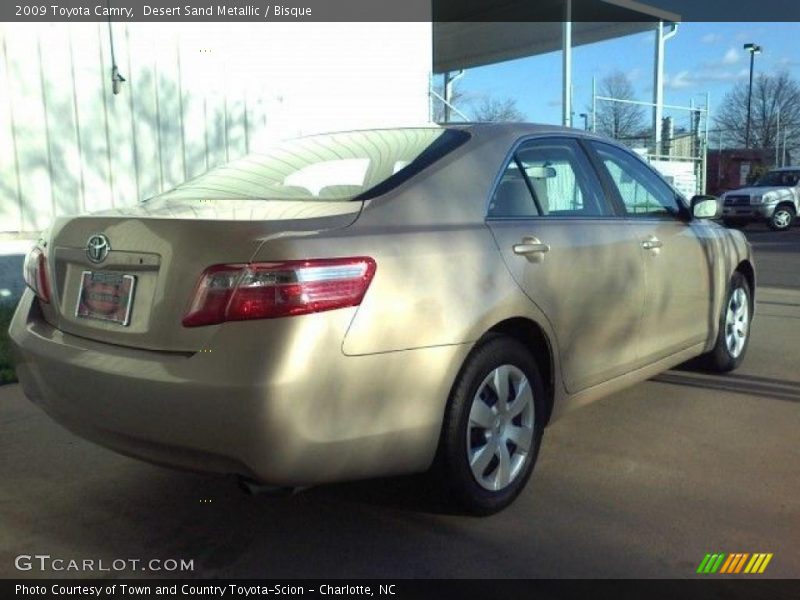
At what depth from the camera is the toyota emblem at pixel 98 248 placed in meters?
2.81

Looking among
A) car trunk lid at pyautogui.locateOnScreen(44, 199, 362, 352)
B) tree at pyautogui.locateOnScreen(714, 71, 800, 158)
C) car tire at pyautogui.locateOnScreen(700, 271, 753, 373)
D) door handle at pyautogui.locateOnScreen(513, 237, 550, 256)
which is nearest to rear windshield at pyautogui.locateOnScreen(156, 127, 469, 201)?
car trunk lid at pyautogui.locateOnScreen(44, 199, 362, 352)

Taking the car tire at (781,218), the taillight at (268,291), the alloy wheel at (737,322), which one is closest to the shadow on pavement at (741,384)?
the alloy wheel at (737,322)

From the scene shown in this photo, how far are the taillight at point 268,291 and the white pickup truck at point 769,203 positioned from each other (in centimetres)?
1945

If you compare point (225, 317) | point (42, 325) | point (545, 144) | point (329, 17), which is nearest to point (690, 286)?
point (545, 144)

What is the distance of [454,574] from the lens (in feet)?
9.03

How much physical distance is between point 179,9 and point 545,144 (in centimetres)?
594

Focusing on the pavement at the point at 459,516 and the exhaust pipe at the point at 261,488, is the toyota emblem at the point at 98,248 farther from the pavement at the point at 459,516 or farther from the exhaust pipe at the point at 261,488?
the pavement at the point at 459,516

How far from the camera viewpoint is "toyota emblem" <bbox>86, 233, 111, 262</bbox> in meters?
2.81

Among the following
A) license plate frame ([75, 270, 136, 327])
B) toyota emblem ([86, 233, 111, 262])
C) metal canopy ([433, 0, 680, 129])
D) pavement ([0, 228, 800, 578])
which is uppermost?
metal canopy ([433, 0, 680, 129])

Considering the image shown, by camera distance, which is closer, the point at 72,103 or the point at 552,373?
the point at 552,373

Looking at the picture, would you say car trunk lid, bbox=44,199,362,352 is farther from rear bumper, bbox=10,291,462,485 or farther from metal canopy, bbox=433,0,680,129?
metal canopy, bbox=433,0,680,129

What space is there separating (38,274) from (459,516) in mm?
2020

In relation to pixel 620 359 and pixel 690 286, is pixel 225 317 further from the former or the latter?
pixel 690 286

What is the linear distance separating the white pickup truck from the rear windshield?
60.1ft
